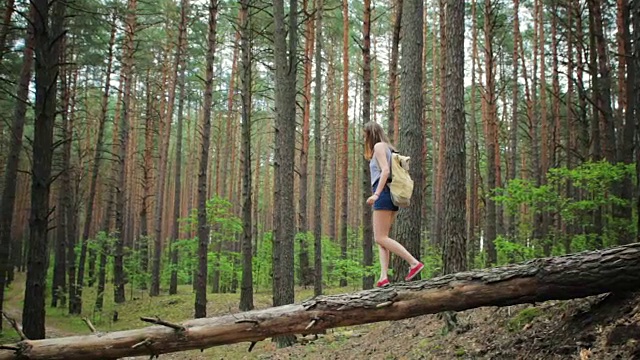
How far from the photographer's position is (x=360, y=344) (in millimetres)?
7395

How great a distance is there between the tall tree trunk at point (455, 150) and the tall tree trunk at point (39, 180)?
627 cm

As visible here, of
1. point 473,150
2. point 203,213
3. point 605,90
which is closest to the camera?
point 605,90

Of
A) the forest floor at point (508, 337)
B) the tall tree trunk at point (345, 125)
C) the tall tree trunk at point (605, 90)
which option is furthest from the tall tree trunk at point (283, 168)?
the tall tree trunk at point (345, 125)

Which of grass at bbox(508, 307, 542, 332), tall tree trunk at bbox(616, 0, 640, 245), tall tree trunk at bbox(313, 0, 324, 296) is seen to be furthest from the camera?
tall tree trunk at bbox(313, 0, 324, 296)

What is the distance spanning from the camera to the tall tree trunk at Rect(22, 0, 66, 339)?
7.09 meters

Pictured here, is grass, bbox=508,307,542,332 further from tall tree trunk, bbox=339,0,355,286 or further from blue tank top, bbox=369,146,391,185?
tall tree trunk, bbox=339,0,355,286

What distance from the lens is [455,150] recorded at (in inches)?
237

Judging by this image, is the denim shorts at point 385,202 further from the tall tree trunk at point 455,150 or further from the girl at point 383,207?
the tall tree trunk at point 455,150

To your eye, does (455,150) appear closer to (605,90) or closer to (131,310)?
(605,90)

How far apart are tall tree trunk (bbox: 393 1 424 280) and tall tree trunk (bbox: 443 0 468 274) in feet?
5.98

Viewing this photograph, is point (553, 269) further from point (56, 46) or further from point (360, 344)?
point (56, 46)

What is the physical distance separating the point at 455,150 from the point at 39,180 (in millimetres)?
6685

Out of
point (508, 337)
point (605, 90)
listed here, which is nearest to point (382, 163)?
point (508, 337)

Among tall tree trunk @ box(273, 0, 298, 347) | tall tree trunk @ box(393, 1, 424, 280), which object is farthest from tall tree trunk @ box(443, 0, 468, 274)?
tall tree trunk @ box(273, 0, 298, 347)
